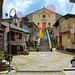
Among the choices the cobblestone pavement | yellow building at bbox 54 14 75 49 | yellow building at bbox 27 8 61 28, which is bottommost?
the cobblestone pavement

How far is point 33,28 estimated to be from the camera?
1665 inches

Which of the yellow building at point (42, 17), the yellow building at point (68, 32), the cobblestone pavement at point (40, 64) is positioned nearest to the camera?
the cobblestone pavement at point (40, 64)

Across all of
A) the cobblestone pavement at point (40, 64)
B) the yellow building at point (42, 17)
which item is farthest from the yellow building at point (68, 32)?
the yellow building at point (42, 17)

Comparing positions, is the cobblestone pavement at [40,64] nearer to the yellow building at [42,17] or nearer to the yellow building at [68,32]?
the yellow building at [68,32]

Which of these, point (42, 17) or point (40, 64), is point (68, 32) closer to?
point (40, 64)

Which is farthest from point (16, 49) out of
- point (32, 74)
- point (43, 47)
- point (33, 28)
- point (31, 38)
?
point (33, 28)

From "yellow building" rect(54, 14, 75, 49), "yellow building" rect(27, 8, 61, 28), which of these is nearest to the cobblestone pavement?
"yellow building" rect(54, 14, 75, 49)

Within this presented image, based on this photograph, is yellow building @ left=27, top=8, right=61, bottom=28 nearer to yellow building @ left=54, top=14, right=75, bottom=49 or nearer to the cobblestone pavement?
yellow building @ left=54, top=14, right=75, bottom=49

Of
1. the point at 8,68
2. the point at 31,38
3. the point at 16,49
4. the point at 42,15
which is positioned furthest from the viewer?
the point at 42,15

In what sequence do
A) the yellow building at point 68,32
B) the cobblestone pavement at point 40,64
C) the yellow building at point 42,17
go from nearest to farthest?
1. the cobblestone pavement at point 40,64
2. the yellow building at point 68,32
3. the yellow building at point 42,17

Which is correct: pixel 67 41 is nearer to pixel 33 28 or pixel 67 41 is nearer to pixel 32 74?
pixel 33 28

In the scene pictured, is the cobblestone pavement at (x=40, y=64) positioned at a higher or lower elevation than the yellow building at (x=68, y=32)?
lower

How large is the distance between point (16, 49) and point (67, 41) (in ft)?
48.1

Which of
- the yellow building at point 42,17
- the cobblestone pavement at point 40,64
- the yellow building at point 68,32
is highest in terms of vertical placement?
the yellow building at point 42,17
